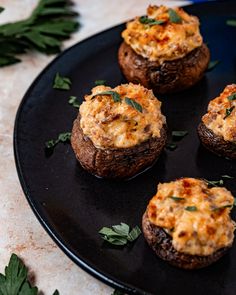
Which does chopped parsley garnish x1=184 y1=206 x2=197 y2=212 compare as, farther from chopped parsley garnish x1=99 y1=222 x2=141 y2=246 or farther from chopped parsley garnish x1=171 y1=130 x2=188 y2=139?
chopped parsley garnish x1=171 y1=130 x2=188 y2=139

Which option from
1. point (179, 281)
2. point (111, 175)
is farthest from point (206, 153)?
point (179, 281)

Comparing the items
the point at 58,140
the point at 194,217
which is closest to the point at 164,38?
the point at 58,140

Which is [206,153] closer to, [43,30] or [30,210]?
[30,210]

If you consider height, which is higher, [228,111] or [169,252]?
[228,111]

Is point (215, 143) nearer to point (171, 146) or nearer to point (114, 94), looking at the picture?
point (171, 146)

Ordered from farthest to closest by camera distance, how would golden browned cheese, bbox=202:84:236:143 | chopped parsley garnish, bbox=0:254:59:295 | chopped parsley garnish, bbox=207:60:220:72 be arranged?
chopped parsley garnish, bbox=207:60:220:72, golden browned cheese, bbox=202:84:236:143, chopped parsley garnish, bbox=0:254:59:295

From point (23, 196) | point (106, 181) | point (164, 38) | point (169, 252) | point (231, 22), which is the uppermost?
point (164, 38)

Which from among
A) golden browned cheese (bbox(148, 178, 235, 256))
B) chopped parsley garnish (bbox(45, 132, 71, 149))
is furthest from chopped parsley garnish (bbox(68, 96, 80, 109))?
golden browned cheese (bbox(148, 178, 235, 256))
